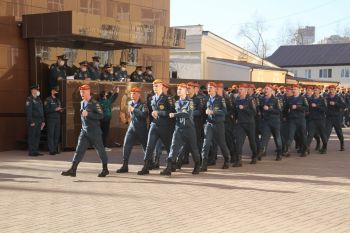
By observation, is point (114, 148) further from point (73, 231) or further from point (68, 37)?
point (73, 231)

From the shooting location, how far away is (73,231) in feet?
22.5

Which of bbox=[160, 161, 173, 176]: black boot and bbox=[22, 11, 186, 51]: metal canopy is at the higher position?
bbox=[22, 11, 186, 51]: metal canopy

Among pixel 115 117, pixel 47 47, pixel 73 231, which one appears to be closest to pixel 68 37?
pixel 47 47

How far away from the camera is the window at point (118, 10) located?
20.6 m

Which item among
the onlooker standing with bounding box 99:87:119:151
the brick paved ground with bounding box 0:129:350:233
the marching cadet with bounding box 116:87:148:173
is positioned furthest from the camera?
the onlooker standing with bounding box 99:87:119:151

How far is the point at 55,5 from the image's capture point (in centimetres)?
1803

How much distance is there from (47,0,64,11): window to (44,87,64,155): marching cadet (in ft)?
11.7

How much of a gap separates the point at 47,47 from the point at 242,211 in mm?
11389

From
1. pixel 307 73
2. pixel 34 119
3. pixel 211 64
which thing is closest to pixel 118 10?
pixel 34 119

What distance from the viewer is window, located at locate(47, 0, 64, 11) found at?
1780cm

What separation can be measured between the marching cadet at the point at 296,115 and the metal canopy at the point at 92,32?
5.82 meters

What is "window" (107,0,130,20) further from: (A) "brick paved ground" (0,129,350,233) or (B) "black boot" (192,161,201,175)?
(B) "black boot" (192,161,201,175)

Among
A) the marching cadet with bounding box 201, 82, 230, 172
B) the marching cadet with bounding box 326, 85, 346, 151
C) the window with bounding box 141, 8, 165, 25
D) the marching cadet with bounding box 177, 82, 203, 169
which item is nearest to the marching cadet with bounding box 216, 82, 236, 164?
the marching cadet with bounding box 177, 82, 203, 169

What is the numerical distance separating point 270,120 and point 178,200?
607cm
